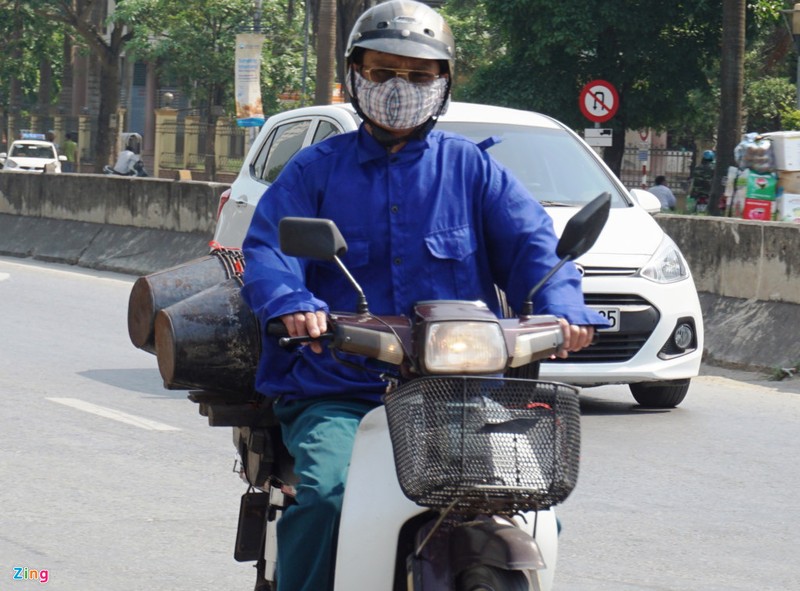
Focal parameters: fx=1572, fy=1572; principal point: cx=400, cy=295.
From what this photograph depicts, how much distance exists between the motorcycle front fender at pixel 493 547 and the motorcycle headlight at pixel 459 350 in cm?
30

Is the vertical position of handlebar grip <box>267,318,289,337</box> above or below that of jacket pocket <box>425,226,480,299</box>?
below

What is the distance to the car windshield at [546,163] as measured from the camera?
962 cm

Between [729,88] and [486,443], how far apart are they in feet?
80.4

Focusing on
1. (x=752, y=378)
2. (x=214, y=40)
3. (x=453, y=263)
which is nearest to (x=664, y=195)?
(x=752, y=378)

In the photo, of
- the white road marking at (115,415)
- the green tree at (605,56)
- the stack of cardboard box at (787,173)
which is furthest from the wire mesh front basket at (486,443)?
the green tree at (605,56)

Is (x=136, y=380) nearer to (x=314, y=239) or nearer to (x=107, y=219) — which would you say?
(x=314, y=239)

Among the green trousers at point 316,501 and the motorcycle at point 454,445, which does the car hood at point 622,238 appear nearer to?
the green trousers at point 316,501

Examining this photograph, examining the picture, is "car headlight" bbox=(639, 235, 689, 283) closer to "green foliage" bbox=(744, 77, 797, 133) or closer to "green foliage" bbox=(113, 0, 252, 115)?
"green foliage" bbox=(113, 0, 252, 115)

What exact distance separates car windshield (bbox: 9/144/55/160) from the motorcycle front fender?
167 ft

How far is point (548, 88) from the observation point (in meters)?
36.3

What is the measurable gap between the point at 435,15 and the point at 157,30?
43.0m

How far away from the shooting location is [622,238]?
9164mm

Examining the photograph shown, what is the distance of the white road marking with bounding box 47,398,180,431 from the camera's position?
818 centimetres

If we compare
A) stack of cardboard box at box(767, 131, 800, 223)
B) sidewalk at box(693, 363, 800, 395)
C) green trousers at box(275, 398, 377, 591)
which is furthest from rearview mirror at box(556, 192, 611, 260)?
stack of cardboard box at box(767, 131, 800, 223)
